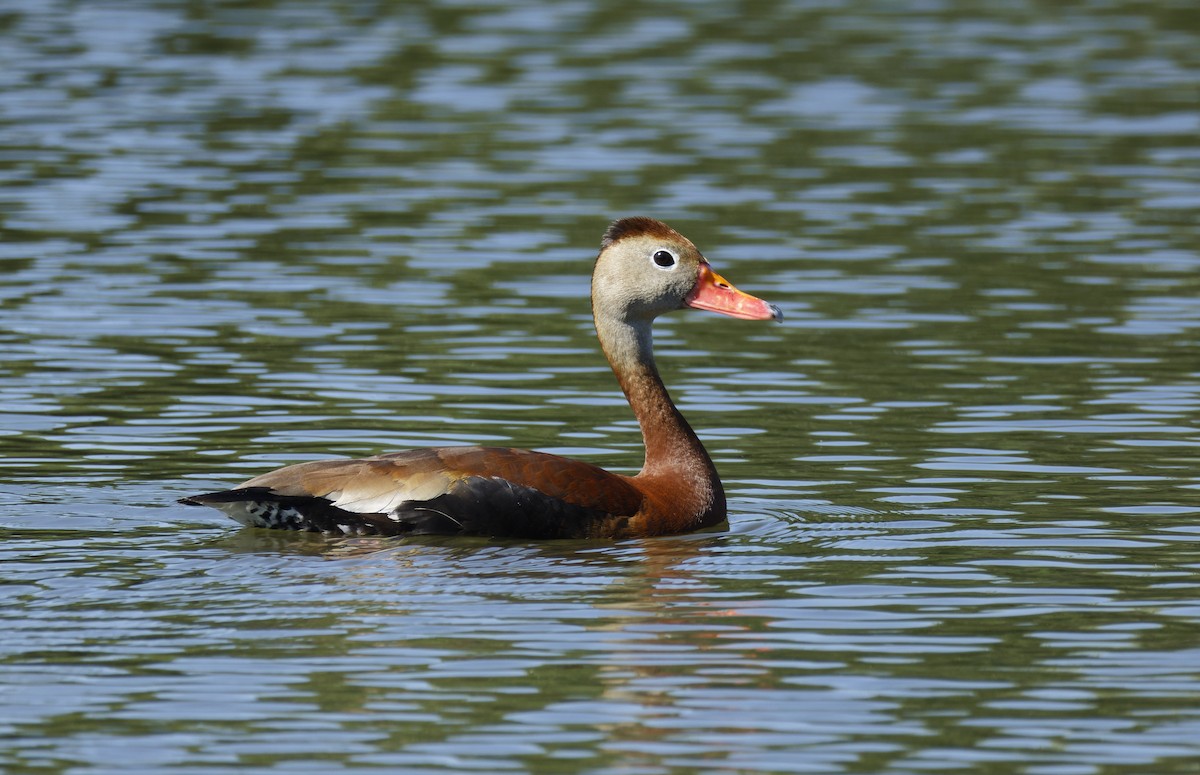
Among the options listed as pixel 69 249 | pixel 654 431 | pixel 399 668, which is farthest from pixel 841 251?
pixel 399 668

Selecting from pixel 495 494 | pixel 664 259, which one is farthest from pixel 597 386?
pixel 495 494

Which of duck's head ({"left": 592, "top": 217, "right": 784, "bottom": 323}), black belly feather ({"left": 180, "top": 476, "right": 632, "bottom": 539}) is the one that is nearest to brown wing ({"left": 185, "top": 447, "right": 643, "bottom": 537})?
black belly feather ({"left": 180, "top": 476, "right": 632, "bottom": 539})

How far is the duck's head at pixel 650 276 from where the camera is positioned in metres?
11.6

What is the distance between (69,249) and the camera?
1889 centimetres

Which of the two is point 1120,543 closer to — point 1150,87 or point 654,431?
point 654,431

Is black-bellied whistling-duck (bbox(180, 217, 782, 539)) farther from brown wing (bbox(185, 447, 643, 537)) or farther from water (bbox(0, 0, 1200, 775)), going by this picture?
water (bbox(0, 0, 1200, 775))

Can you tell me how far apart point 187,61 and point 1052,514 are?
1948 cm

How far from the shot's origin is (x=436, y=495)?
416 inches

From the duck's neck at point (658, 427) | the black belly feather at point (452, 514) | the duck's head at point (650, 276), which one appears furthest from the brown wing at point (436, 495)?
the duck's head at point (650, 276)

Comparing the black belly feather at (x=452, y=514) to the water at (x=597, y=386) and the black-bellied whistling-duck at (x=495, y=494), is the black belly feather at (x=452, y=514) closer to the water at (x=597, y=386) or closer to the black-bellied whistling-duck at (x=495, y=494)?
the black-bellied whistling-duck at (x=495, y=494)

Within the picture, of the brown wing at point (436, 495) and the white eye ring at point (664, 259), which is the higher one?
the white eye ring at point (664, 259)

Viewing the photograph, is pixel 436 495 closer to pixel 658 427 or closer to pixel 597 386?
pixel 658 427

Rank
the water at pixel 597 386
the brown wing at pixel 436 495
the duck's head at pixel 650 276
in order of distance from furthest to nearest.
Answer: the duck's head at pixel 650 276 < the brown wing at pixel 436 495 < the water at pixel 597 386

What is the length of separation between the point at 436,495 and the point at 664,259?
1.94 m
